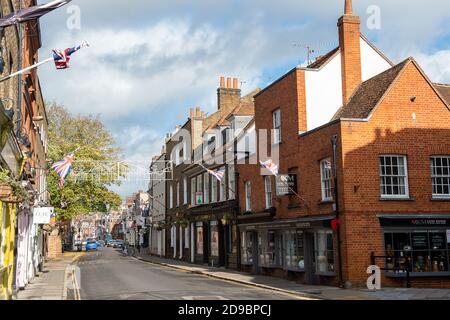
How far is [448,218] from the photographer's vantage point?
2147 centimetres

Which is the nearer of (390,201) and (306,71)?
(390,201)

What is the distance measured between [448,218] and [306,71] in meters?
9.09

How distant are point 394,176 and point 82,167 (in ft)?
118

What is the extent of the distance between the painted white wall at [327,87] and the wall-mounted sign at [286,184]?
2.48 meters

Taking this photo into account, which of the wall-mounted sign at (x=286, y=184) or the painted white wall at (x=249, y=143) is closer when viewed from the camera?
the wall-mounted sign at (x=286, y=184)

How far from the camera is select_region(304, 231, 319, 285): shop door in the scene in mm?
23297

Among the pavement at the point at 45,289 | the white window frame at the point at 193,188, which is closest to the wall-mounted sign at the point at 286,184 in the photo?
the pavement at the point at 45,289

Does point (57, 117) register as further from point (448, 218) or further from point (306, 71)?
point (448, 218)

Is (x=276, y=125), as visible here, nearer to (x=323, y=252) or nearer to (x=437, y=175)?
(x=323, y=252)

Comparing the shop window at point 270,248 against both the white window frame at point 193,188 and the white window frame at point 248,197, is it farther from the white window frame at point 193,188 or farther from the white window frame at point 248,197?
the white window frame at point 193,188

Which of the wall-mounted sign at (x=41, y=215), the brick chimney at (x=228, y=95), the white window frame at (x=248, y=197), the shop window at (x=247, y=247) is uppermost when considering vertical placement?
the brick chimney at (x=228, y=95)

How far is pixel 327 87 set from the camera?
25.6m

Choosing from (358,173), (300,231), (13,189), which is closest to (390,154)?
(358,173)

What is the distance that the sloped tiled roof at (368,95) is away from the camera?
885 inches
